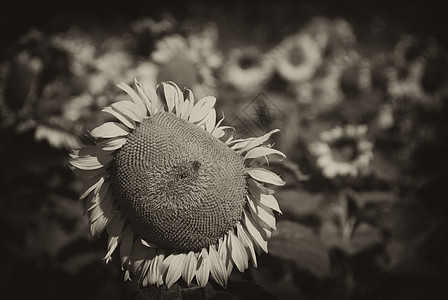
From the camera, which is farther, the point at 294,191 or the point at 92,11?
the point at 92,11

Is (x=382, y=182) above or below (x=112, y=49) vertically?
below

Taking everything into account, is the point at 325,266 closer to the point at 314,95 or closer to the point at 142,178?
the point at 142,178

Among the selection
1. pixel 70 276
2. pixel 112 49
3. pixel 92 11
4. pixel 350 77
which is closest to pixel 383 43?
pixel 350 77

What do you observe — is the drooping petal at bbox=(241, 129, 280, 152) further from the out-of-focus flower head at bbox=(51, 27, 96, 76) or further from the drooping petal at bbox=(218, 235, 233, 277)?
the out-of-focus flower head at bbox=(51, 27, 96, 76)

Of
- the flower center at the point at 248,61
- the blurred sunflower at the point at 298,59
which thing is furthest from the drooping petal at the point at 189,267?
the flower center at the point at 248,61

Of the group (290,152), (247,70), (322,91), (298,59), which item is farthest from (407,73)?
(290,152)

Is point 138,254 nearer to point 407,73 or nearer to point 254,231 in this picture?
point 254,231
